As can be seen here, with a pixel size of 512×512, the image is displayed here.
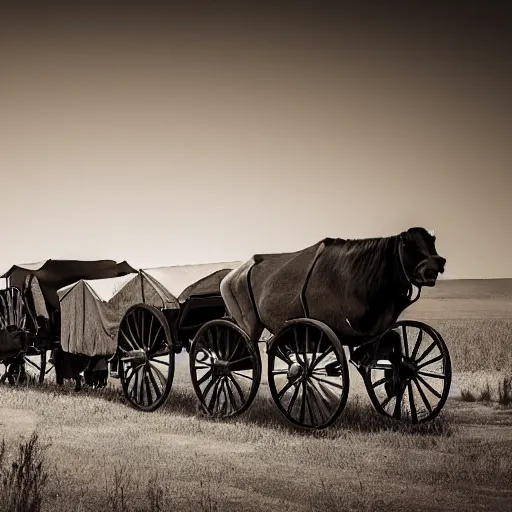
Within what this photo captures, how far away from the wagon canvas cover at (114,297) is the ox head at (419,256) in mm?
2413

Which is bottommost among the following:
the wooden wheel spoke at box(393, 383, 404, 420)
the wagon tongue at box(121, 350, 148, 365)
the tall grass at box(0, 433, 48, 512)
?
the tall grass at box(0, 433, 48, 512)

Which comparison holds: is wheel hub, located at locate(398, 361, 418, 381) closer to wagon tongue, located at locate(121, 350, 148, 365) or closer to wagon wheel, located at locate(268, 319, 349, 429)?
wagon wheel, located at locate(268, 319, 349, 429)

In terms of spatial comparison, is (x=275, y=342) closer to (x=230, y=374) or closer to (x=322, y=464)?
(x=230, y=374)

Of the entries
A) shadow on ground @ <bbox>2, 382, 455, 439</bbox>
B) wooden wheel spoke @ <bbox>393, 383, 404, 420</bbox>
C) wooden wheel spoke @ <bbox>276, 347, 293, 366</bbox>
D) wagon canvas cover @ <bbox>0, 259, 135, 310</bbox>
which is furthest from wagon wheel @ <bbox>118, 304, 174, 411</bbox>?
wooden wheel spoke @ <bbox>393, 383, 404, 420</bbox>

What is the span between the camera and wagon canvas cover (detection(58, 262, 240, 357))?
Result: 28.0 ft

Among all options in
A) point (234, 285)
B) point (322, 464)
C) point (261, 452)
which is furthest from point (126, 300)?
point (322, 464)

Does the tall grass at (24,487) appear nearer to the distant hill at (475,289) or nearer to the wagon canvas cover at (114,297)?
the wagon canvas cover at (114,297)

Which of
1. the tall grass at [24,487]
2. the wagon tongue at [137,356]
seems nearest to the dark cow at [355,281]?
the wagon tongue at [137,356]

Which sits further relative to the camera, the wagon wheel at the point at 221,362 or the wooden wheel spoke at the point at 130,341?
the wooden wheel spoke at the point at 130,341

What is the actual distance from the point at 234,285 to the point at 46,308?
349 centimetres

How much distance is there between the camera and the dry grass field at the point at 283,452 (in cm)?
532

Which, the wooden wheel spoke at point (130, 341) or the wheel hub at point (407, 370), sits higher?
the wooden wheel spoke at point (130, 341)

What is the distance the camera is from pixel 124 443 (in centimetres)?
694

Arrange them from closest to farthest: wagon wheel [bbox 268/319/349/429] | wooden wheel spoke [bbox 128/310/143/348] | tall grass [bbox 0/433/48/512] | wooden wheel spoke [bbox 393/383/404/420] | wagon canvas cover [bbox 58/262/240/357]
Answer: tall grass [bbox 0/433/48/512] < wagon wheel [bbox 268/319/349/429] < wooden wheel spoke [bbox 393/383/404/420] < wagon canvas cover [bbox 58/262/240/357] < wooden wheel spoke [bbox 128/310/143/348]
